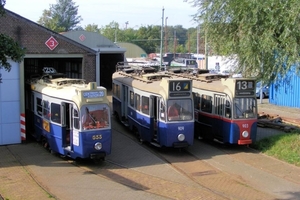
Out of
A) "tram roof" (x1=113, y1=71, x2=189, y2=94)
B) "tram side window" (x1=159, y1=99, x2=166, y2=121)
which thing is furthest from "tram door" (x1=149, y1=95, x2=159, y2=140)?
"tram side window" (x1=159, y1=99, x2=166, y2=121)

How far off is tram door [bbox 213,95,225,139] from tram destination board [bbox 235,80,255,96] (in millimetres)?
750

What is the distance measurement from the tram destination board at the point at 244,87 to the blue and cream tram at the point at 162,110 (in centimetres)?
187

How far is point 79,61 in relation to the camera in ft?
80.4

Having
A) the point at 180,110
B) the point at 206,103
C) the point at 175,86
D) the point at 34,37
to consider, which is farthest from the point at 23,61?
the point at 206,103

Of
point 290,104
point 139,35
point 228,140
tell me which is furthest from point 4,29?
point 139,35

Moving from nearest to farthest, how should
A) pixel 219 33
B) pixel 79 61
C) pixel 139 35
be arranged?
pixel 219 33 < pixel 79 61 < pixel 139 35

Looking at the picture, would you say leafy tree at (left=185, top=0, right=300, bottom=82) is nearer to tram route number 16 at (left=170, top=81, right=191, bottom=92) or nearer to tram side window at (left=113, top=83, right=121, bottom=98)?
tram route number 16 at (left=170, top=81, right=191, bottom=92)

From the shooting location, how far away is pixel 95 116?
1549 centimetres

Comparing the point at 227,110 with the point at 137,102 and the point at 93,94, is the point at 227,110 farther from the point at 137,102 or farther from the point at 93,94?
the point at 93,94

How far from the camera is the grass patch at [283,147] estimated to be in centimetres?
1694

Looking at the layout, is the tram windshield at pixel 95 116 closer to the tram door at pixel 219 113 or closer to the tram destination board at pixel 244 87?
the tram door at pixel 219 113

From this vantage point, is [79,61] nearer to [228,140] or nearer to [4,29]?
[4,29]

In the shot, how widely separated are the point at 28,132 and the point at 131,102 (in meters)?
4.79

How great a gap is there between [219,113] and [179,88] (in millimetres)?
2367
